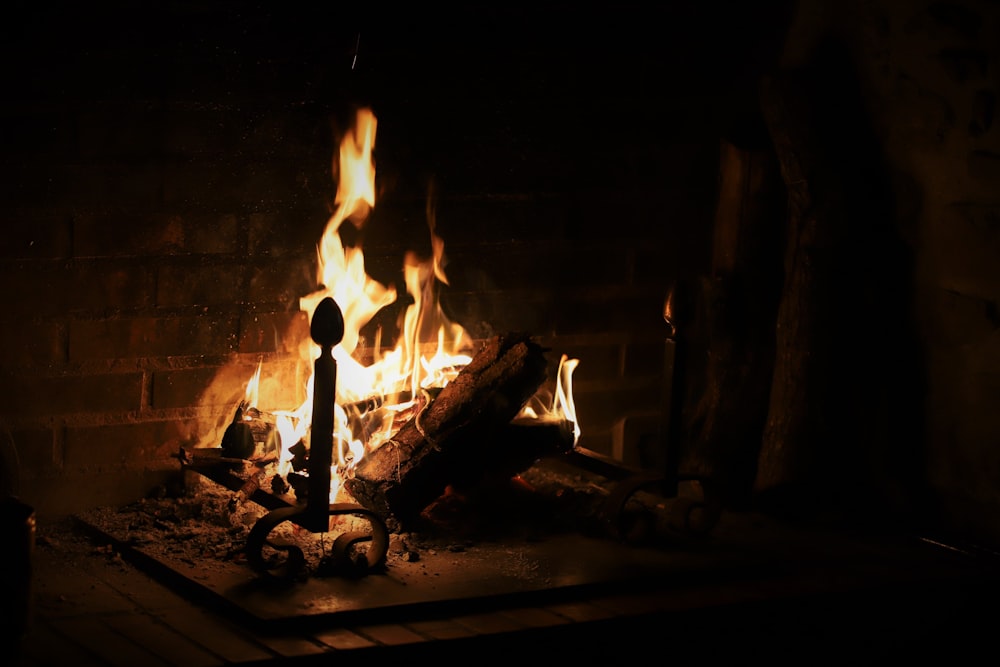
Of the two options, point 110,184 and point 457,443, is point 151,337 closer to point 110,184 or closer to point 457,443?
point 110,184

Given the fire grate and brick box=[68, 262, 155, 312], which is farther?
brick box=[68, 262, 155, 312]

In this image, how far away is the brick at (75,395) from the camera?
3.85 m

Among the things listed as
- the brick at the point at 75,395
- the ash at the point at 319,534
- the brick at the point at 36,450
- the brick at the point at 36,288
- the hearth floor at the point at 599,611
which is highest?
the brick at the point at 36,288

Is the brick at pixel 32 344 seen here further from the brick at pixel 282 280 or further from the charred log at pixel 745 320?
the charred log at pixel 745 320

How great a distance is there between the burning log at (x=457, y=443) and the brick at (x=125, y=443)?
1.92 feet

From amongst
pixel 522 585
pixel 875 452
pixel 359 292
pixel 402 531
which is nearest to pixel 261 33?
pixel 359 292

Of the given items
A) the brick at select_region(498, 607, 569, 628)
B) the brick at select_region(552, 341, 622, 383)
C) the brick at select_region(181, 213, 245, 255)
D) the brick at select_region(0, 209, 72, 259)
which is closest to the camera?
the brick at select_region(498, 607, 569, 628)

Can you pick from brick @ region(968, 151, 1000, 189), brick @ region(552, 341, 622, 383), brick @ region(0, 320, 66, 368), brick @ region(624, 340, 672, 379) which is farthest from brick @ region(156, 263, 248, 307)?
brick @ region(968, 151, 1000, 189)

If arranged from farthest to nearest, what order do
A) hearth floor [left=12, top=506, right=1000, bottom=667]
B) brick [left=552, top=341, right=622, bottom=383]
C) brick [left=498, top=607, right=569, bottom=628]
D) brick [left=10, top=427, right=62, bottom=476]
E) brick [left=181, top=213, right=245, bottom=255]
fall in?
brick [left=552, top=341, right=622, bottom=383] < brick [left=181, top=213, right=245, bottom=255] < brick [left=10, top=427, right=62, bottom=476] < brick [left=498, top=607, right=569, bottom=628] < hearth floor [left=12, top=506, right=1000, bottom=667]

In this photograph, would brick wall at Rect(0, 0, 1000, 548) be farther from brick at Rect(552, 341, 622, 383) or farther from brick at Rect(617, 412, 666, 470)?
brick at Rect(617, 412, 666, 470)

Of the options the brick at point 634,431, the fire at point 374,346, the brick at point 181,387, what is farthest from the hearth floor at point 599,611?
the brick at point 634,431

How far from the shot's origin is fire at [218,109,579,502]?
4066 mm

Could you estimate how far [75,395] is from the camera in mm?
3912

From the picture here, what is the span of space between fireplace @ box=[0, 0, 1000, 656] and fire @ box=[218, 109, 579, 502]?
0.04 meters
